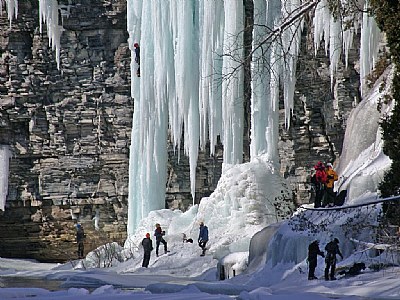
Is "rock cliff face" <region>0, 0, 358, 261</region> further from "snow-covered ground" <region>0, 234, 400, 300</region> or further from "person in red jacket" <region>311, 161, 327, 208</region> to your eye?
"person in red jacket" <region>311, 161, 327, 208</region>

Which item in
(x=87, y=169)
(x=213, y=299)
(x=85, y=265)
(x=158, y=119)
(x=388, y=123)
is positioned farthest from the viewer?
(x=87, y=169)

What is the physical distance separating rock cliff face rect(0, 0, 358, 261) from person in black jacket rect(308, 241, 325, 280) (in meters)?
16.7

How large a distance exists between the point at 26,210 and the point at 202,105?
8.69m

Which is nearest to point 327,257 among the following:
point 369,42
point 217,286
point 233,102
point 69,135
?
point 217,286

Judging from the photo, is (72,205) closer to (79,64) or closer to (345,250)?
(79,64)

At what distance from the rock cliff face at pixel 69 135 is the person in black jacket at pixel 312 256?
54.9 feet

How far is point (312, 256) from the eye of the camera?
1023cm

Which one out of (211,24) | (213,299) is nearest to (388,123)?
(213,299)

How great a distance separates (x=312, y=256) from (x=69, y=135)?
713 inches

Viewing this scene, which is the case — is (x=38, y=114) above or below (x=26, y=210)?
above

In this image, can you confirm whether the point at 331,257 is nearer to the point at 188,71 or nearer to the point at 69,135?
the point at 188,71

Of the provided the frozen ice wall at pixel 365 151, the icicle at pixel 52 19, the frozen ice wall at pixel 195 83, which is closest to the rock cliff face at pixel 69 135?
the icicle at pixel 52 19

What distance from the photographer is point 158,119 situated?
2333 centimetres

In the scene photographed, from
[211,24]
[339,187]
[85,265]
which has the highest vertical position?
[211,24]
